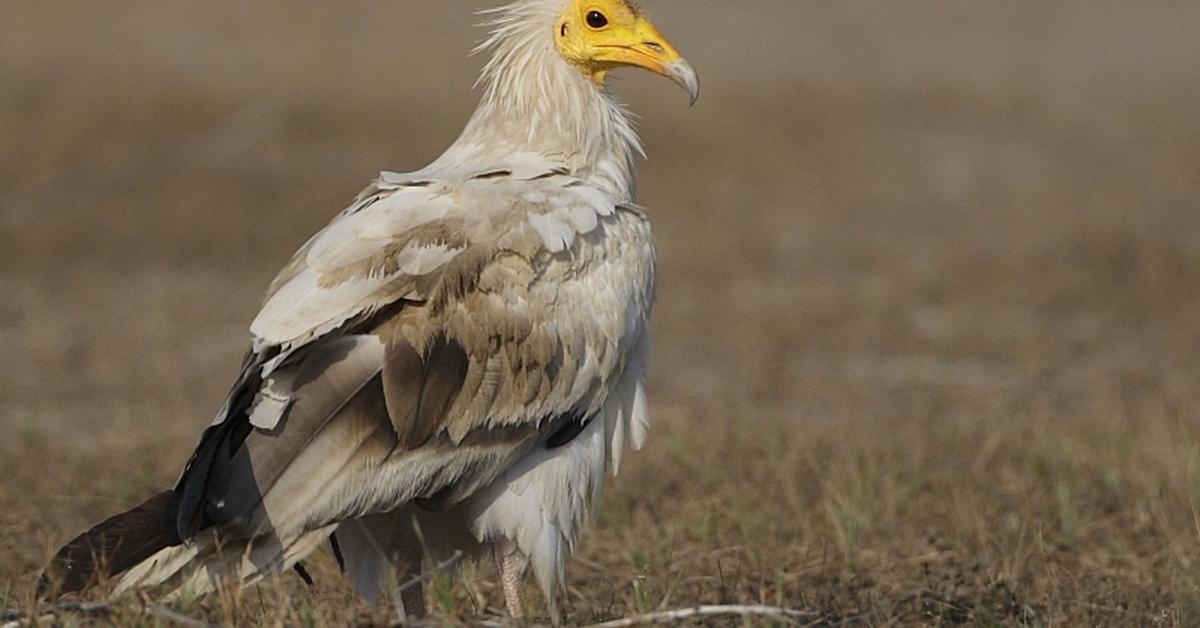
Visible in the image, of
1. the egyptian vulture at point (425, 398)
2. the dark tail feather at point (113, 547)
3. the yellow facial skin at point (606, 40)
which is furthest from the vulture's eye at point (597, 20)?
the dark tail feather at point (113, 547)

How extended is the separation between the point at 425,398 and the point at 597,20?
1.43 meters

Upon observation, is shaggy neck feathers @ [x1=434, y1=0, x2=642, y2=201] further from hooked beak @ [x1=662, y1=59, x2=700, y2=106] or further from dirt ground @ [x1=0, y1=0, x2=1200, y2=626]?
dirt ground @ [x1=0, y1=0, x2=1200, y2=626]

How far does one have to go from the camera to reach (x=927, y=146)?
14586 mm

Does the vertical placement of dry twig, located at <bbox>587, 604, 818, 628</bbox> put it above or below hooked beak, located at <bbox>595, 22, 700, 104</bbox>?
below

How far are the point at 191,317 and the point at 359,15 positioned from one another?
8.89 meters

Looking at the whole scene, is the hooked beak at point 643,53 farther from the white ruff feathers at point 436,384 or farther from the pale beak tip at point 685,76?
the white ruff feathers at point 436,384

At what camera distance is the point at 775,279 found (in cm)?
1099

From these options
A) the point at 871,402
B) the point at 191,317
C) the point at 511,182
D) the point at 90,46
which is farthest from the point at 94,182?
the point at 511,182

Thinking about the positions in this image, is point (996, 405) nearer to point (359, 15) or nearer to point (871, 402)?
point (871, 402)

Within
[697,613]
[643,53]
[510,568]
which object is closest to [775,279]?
[643,53]

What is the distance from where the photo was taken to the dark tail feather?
154 inches

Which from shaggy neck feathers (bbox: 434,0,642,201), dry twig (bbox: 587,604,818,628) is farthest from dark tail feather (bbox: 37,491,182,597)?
shaggy neck feathers (bbox: 434,0,642,201)

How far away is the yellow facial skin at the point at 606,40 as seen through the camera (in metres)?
5.12

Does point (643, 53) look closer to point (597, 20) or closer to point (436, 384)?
point (597, 20)
